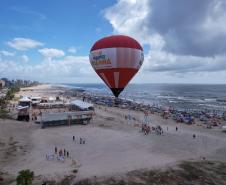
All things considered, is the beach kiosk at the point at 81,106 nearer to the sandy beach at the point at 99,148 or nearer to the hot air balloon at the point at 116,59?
the sandy beach at the point at 99,148

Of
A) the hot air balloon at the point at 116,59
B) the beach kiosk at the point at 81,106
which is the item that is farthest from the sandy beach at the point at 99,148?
the beach kiosk at the point at 81,106

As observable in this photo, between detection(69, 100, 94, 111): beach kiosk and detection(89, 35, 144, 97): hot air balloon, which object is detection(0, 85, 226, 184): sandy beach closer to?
detection(89, 35, 144, 97): hot air balloon

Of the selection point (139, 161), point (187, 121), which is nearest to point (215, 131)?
point (187, 121)

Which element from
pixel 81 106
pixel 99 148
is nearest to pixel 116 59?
pixel 99 148

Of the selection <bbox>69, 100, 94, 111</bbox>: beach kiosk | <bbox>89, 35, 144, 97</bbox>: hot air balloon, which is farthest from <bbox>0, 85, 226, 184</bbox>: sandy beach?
<bbox>69, 100, 94, 111</bbox>: beach kiosk

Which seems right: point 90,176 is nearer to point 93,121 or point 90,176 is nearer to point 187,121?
point 93,121
